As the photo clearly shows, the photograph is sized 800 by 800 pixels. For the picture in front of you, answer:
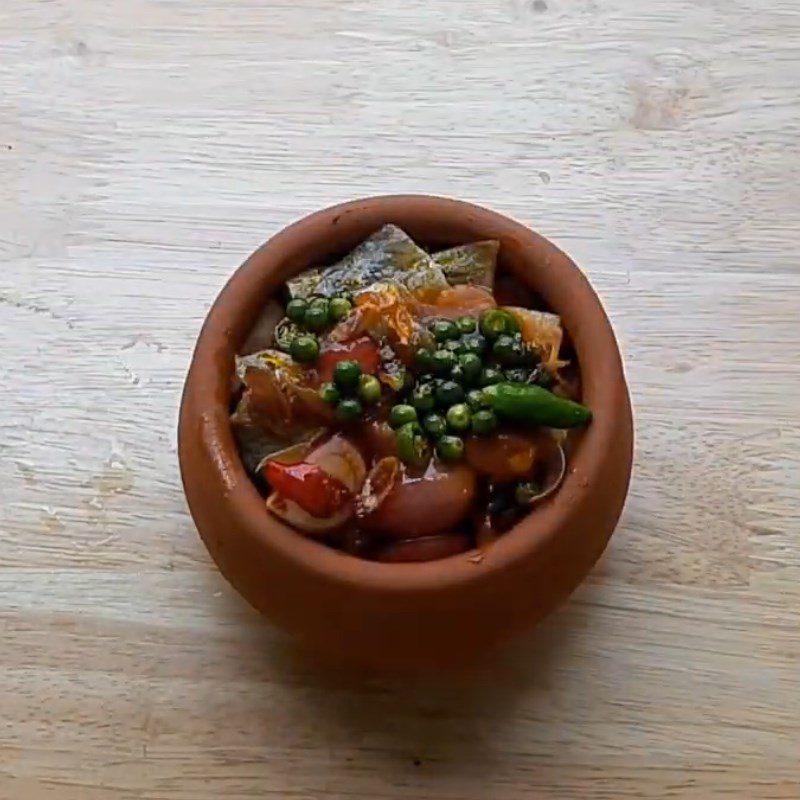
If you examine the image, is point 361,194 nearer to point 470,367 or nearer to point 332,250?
point 332,250

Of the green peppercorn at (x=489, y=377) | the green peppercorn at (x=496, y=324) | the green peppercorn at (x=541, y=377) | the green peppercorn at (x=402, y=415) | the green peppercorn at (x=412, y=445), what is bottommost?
the green peppercorn at (x=412, y=445)

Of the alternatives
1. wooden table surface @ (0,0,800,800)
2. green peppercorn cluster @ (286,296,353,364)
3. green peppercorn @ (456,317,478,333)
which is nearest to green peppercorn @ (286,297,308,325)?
green peppercorn cluster @ (286,296,353,364)

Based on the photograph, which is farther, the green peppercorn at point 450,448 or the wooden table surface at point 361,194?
the wooden table surface at point 361,194

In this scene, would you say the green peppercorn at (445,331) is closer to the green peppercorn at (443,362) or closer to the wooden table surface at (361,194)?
the green peppercorn at (443,362)

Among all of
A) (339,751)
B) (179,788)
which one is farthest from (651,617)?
(179,788)

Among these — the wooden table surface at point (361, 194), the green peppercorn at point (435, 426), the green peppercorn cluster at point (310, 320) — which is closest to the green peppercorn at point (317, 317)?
the green peppercorn cluster at point (310, 320)
